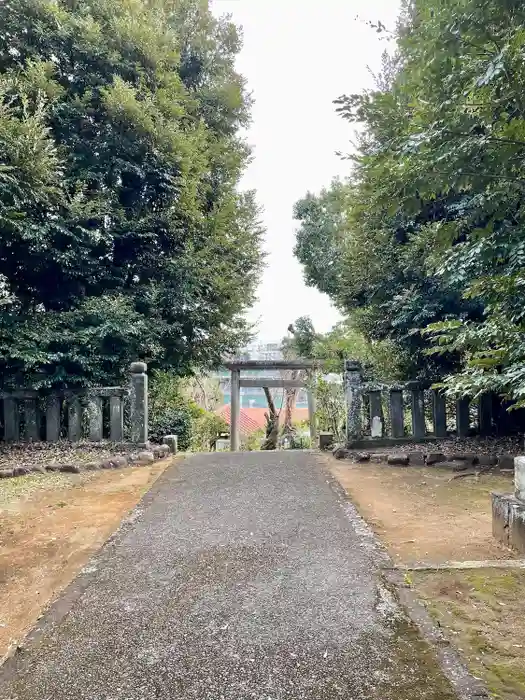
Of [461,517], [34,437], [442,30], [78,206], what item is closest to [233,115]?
[78,206]

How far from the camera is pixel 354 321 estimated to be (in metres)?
7.88

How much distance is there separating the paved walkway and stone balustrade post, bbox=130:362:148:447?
292 cm

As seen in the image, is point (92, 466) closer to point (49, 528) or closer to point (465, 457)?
point (49, 528)

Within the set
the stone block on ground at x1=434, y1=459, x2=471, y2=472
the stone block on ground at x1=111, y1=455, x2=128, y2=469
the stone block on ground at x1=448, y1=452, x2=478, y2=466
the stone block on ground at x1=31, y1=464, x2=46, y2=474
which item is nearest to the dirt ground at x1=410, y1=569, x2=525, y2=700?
the stone block on ground at x1=434, y1=459, x2=471, y2=472

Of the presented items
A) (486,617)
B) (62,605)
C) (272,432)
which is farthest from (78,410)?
(272,432)

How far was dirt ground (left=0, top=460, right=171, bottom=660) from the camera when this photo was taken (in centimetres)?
257

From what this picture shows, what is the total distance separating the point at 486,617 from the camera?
2213 millimetres

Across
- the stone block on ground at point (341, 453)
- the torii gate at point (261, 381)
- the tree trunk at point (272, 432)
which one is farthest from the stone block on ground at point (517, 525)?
the tree trunk at point (272, 432)

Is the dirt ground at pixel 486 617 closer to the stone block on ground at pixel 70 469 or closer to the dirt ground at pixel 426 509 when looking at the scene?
the dirt ground at pixel 426 509

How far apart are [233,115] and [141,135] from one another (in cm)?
336

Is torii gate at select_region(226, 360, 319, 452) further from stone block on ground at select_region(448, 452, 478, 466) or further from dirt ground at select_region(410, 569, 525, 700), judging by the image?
dirt ground at select_region(410, 569, 525, 700)

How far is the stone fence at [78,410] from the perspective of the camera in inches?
262

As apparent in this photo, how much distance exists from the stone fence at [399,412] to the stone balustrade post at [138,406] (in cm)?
291

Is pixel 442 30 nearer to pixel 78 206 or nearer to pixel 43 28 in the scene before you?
pixel 78 206
